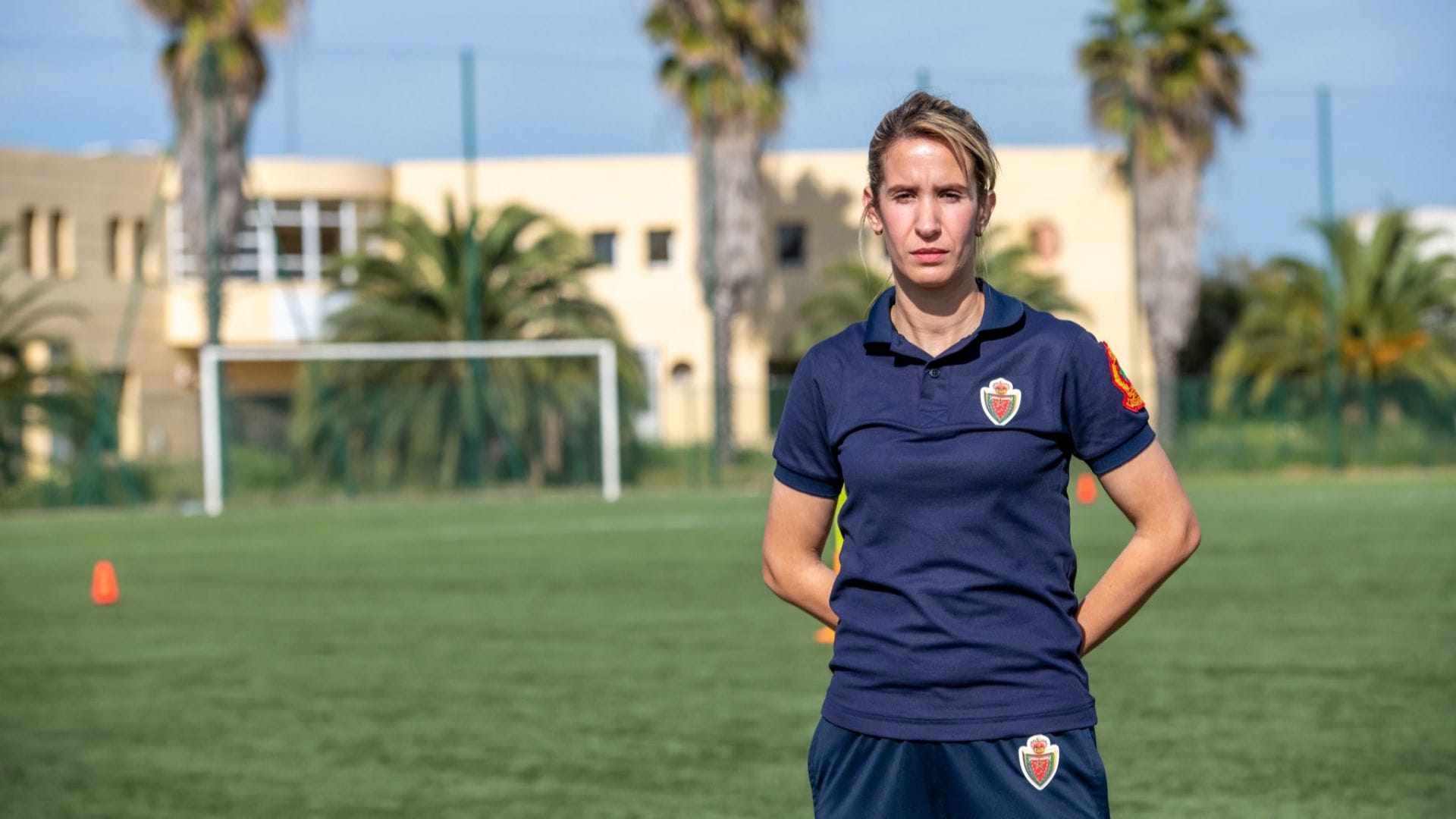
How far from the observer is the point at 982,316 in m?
2.97

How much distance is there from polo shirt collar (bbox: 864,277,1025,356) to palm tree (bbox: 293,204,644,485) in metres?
27.2

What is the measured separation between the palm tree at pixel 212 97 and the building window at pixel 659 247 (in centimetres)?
1289

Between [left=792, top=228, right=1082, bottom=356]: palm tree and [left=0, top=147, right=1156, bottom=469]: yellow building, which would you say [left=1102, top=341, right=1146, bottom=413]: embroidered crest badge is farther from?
[left=0, top=147, right=1156, bottom=469]: yellow building

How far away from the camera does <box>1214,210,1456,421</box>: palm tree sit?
116ft

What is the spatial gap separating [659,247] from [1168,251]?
40.6ft

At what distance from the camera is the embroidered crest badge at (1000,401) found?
9.39ft

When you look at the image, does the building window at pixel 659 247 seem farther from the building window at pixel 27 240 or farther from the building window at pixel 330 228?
the building window at pixel 27 240

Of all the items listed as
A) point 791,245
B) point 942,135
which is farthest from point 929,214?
point 791,245

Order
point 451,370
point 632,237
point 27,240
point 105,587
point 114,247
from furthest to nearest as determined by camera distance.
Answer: point 632,237 < point 114,247 < point 27,240 < point 451,370 < point 105,587

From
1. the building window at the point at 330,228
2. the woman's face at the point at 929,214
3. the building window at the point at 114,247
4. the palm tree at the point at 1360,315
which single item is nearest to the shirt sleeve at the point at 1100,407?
the woman's face at the point at 929,214

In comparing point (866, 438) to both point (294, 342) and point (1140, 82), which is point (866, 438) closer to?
point (1140, 82)

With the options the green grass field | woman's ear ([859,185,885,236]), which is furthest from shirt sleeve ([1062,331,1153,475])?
the green grass field

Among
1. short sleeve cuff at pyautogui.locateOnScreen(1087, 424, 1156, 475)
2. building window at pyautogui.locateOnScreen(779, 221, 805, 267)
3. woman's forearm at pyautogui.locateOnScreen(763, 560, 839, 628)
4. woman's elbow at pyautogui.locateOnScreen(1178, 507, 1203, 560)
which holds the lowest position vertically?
woman's forearm at pyautogui.locateOnScreen(763, 560, 839, 628)

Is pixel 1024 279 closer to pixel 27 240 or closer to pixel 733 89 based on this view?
pixel 733 89
